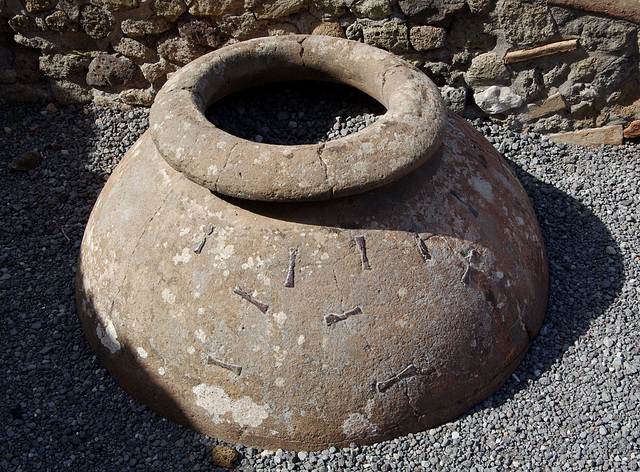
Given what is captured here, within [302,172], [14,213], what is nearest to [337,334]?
[302,172]

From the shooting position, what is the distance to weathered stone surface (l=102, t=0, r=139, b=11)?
367 centimetres

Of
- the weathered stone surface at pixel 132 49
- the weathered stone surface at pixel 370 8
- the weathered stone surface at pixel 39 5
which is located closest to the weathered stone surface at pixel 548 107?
the weathered stone surface at pixel 370 8

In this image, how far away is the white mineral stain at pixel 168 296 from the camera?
2332mm

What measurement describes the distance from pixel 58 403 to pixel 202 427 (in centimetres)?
69

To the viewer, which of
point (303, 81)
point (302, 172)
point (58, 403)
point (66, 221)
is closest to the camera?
point (302, 172)

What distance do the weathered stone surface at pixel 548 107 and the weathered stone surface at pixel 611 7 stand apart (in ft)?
1.72

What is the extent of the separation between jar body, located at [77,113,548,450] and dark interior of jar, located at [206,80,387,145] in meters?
0.55

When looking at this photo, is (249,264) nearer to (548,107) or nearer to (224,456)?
(224,456)

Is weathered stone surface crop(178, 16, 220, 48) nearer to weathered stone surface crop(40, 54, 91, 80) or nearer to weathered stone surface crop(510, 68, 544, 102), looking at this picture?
weathered stone surface crop(40, 54, 91, 80)

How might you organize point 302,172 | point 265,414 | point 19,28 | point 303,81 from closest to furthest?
point 302,172
point 265,414
point 303,81
point 19,28

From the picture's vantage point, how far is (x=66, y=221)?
354 centimetres

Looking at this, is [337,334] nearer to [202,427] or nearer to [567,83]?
[202,427]

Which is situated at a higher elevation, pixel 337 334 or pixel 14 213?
pixel 337 334

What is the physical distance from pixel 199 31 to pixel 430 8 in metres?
1.38
